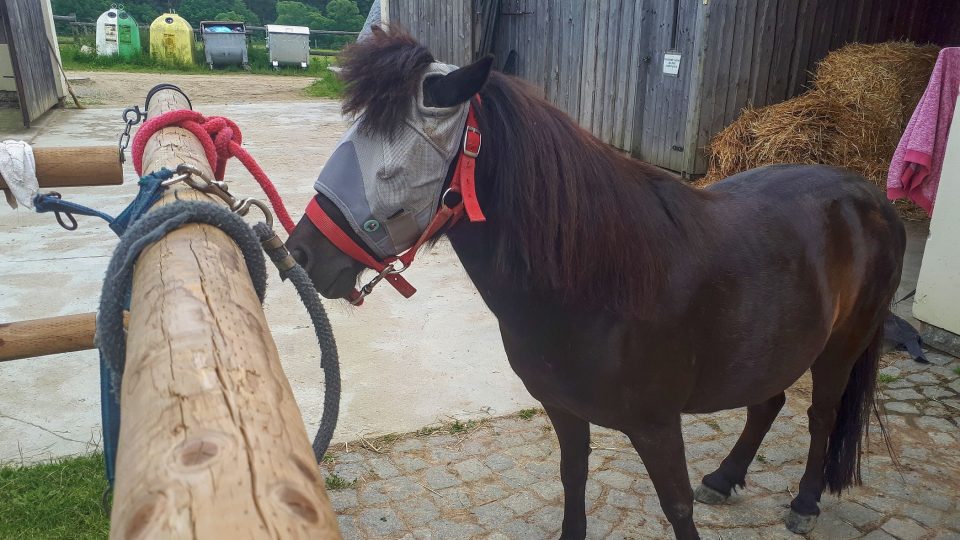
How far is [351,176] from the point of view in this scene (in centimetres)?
167

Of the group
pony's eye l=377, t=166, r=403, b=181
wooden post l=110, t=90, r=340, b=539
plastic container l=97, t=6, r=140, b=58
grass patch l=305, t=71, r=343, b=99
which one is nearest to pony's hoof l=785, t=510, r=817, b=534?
pony's eye l=377, t=166, r=403, b=181

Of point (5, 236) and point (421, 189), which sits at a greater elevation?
point (421, 189)

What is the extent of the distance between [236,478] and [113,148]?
2.20 metres

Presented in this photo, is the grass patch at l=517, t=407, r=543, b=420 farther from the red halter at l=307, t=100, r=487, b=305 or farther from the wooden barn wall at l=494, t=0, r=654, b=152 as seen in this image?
the wooden barn wall at l=494, t=0, r=654, b=152

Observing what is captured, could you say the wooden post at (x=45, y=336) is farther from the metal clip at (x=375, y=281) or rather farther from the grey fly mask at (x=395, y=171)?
the grey fly mask at (x=395, y=171)

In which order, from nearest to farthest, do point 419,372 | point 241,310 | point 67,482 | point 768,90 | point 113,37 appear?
point 241,310 → point 67,482 → point 419,372 → point 768,90 → point 113,37

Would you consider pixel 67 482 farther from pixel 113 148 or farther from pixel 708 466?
pixel 708 466

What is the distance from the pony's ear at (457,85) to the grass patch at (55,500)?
2.11 metres

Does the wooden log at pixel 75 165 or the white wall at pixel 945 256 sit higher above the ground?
the wooden log at pixel 75 165

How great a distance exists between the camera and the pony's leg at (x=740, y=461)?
9.45 feet

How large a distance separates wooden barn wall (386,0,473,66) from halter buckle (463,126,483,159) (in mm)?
8768

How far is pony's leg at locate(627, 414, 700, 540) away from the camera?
203 centimetres

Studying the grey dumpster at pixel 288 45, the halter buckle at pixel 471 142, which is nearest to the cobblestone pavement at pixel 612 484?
the halter buckle at pixel 471 142

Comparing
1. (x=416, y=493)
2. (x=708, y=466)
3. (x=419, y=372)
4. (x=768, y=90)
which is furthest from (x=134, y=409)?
(x=768, y=90)
